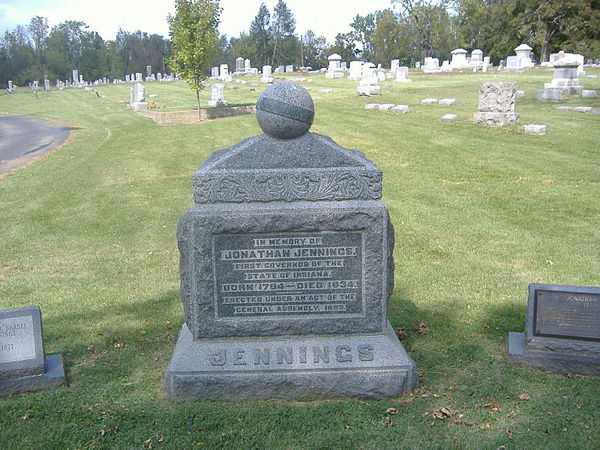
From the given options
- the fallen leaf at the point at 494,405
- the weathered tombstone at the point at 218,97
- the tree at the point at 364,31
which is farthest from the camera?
the tree at the point at 364,31

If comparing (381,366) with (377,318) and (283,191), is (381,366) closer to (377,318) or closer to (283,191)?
(377,318)

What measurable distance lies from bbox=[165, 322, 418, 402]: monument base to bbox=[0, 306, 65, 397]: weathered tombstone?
120 centimetres

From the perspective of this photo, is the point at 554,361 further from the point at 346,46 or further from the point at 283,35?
the point at 283,35

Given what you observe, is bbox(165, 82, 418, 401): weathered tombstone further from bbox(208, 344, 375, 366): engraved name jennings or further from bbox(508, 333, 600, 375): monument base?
bbox(508, 333, 600, 375): monument base

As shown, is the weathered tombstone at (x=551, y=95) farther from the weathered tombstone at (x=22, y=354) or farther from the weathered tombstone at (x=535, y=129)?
the weathered tombstone at (x=22, y=354)

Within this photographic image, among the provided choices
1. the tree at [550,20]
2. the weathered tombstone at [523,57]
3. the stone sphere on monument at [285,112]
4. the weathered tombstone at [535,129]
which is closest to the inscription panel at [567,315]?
the stone sphere on monument at [285,112]

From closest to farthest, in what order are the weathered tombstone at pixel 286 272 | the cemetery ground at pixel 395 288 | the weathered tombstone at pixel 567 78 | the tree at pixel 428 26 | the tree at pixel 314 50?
the cemetery ground at pixel 395 288, the weathered tombstone at pixel 286 272, the weathered tombstone at pixel 567 78, the tree at pixel 428 26, the tree at pixel 314 50

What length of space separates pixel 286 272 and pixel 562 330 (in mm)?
2645

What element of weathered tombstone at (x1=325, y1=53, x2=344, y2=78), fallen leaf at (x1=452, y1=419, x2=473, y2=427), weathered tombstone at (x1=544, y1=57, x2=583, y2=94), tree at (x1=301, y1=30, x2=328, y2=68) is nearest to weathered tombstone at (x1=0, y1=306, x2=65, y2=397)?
fallen leaf at (x1=452, y1=419, x2=473, y2=427)

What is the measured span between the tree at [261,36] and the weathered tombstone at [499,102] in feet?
281

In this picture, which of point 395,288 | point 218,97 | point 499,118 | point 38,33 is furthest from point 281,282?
point 38,33

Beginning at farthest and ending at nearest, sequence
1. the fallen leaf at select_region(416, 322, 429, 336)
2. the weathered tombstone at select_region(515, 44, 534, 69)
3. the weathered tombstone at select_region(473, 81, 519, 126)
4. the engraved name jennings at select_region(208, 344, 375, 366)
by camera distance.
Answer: the weathered tombstone at select_region(515, 44, 534, 69) → the weathered tombstone at select_region(473, 81, 519, 126) → the fallen leaf at select_region(416, 322, 429, 336) → the engraved name jennings at select_region(208, 344, 375, 366)

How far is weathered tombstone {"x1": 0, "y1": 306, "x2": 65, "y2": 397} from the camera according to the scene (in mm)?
5035

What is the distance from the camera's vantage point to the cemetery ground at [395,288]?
4.44 m
